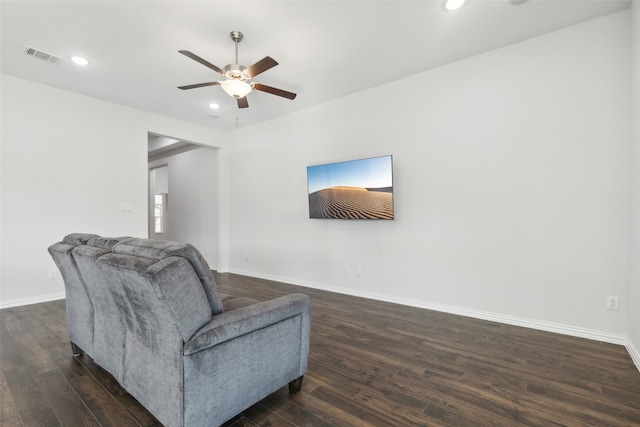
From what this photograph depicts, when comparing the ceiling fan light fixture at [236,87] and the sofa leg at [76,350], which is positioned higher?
the ceiling fan light fixture at [236,87]

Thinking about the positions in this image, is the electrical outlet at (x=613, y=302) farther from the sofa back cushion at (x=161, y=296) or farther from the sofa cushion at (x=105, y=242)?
the sofa cushion at (x=105, y=242)

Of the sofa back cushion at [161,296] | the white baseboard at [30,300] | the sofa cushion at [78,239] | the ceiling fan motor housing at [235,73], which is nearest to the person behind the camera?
the sofa back cushion at [161,296]

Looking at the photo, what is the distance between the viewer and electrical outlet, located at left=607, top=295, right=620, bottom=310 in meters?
2.57

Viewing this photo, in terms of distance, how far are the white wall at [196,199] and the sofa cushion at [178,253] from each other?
475 centimetres

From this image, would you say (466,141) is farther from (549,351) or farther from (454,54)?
(549,351)

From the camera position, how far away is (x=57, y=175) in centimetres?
405

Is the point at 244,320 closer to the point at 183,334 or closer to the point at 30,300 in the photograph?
the point at 183,334

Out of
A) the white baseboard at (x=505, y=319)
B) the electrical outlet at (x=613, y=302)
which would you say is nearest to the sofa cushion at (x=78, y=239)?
the white baseboard at (x=505, y=319)

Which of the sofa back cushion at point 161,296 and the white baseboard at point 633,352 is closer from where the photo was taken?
the sofa back cushion at point 161,296

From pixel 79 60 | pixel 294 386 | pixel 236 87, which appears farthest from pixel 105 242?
pixel 79 60

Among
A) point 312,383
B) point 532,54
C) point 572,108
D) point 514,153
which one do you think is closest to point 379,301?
point 312,383

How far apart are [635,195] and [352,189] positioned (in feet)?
8.87

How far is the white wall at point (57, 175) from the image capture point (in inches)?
146

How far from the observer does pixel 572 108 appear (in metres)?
2.75
